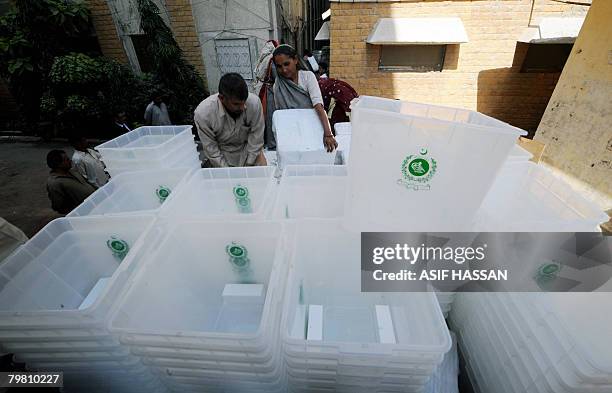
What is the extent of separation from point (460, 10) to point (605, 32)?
2725 mm

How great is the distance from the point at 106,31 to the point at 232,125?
6.21 meters

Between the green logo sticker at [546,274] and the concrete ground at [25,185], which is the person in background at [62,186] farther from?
the green logo sticker at [546,274]

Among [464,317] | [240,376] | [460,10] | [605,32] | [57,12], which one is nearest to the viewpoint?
[240,376]

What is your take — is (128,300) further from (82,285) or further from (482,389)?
(482,389)

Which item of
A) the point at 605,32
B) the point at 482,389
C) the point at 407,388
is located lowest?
the point at 482,389

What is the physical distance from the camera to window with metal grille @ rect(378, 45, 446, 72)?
5.09 metres

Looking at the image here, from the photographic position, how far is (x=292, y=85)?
2.45m

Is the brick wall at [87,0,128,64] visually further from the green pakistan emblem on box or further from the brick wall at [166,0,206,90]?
the green pakistan emblem on box

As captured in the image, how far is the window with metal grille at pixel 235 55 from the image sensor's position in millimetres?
5711

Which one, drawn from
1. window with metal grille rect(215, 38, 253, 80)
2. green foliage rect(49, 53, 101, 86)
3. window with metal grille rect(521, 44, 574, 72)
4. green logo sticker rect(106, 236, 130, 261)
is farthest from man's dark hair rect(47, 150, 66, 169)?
window with metal grille rect(521, 44, 574, 72)

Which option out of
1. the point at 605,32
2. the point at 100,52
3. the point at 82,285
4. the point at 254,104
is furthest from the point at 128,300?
the point at 100,52

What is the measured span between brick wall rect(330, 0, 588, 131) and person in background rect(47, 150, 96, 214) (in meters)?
4.49

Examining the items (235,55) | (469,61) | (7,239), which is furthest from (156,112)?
(469,61)

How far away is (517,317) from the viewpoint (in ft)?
3.42
